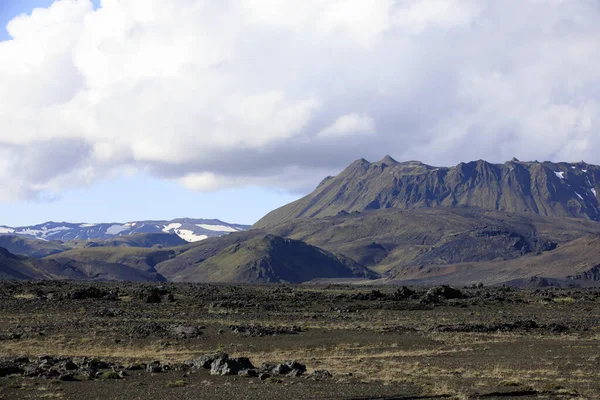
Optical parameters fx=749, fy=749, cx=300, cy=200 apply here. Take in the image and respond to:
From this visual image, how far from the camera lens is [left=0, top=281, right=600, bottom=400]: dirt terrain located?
29.6 m

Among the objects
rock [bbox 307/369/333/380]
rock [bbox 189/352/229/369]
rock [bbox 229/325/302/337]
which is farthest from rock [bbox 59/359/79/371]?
rock [bbox 229/325/302/337]

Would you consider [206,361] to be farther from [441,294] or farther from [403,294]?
[441,294]

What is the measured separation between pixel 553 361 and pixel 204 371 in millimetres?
17665

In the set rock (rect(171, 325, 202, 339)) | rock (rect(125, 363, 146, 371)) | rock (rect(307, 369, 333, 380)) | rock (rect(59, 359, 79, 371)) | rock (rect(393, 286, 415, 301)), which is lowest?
rock (rect(307, 369, 333, 380))

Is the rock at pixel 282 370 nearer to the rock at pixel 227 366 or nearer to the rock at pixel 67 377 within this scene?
the rock at pixel 227 366

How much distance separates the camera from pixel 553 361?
1500 inches

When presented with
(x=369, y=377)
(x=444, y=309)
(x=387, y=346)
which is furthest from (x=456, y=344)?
(x=444, y=309)

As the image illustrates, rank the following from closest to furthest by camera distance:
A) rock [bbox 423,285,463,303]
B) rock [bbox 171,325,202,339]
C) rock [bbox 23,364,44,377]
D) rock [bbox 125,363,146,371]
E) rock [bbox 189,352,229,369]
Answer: rock [bbox 23,364,44,377] → rock [bbox 125,363,146,371] → rock [bbox 189,352,229,369] → rock [bbox 171,325,202,339] → rock [bbox 423,285,463,303]

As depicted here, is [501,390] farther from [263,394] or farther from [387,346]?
[387,346]

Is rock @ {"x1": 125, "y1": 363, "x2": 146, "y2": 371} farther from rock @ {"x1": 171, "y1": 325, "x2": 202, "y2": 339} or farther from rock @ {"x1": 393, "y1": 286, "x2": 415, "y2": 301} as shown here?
rock @ {"x1": 393, "y1": 286, "x2": 415, "y2": 301}

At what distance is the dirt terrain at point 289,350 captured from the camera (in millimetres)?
29562

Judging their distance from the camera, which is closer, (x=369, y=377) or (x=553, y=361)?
(x=369, y=377)

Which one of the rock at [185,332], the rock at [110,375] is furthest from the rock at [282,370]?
the rock at [185,332]

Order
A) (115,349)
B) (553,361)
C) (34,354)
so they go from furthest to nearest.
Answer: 1. (115,349)
2. (34,354)
3. (553,361)
